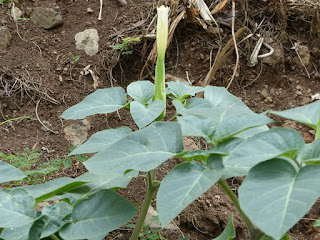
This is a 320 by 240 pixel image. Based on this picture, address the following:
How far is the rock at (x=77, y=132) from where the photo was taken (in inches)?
93.6

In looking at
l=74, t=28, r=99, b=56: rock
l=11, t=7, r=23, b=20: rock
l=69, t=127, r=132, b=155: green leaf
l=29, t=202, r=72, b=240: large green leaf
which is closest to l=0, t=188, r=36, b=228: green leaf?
l=29, t=202, r=72, b=240: large green leaf

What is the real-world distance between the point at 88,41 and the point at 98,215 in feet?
6.85

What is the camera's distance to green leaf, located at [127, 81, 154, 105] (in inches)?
47.0

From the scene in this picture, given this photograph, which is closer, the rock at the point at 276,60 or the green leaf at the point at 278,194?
the green leaf at the point at 278,194

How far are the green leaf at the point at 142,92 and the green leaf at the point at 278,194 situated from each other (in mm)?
542

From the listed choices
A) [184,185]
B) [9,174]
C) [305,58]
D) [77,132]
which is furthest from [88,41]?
[184,185]

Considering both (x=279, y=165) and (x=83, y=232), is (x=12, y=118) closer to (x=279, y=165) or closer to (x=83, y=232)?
(x=83, y=232)

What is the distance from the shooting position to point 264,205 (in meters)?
0.64

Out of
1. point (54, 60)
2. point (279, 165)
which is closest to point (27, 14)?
point (54, 60)

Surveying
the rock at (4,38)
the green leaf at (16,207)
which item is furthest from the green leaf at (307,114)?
the rock at (4,38)

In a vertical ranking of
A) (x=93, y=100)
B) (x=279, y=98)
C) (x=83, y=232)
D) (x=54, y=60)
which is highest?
(x=93, y=100)

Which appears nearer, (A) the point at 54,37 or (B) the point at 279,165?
(B) the point at 279,165

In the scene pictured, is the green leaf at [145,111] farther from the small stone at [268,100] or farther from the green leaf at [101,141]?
the small stone at [268,100]

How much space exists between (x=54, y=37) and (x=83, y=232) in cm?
226
